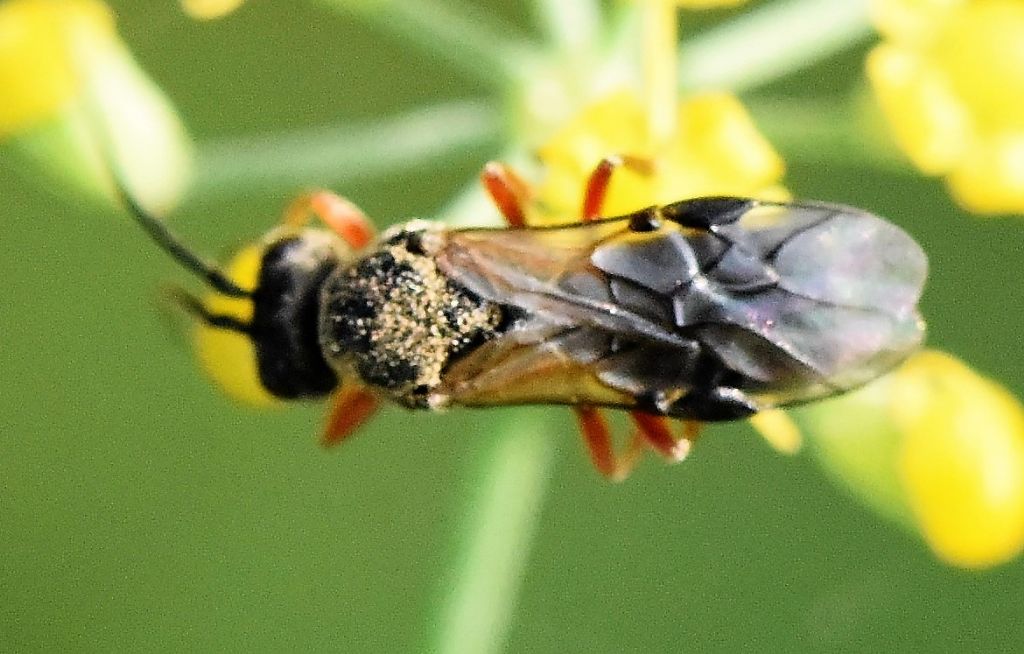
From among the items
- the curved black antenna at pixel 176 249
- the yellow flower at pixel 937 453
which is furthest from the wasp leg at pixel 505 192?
the yellow flower at pixel 937 453

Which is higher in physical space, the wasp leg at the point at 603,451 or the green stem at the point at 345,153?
the green stem at the point at 345,153

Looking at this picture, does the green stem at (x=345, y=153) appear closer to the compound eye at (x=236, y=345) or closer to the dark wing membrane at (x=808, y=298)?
the compound eye at (x=236, y=345)

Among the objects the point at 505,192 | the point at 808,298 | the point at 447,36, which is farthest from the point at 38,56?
the point at 808,298

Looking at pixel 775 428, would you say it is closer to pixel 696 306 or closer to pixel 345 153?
pixel 696 306

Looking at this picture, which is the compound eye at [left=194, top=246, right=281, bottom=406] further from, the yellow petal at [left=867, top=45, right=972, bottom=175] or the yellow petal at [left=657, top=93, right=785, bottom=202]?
the yellow petal at [left=867, top=45, right=972, bottom=175]

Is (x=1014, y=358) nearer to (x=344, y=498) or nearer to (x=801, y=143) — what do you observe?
(x=801, y=143)

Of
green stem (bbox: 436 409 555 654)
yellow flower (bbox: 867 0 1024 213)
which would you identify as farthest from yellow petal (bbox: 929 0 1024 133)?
green stem (bbox: 436 409 555 654)

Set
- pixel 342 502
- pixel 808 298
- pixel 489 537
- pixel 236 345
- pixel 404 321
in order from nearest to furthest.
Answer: pixel 808 298 → pixel 404 321 → pixel 489 537 → pixel 236 345 → pixel 342 502
